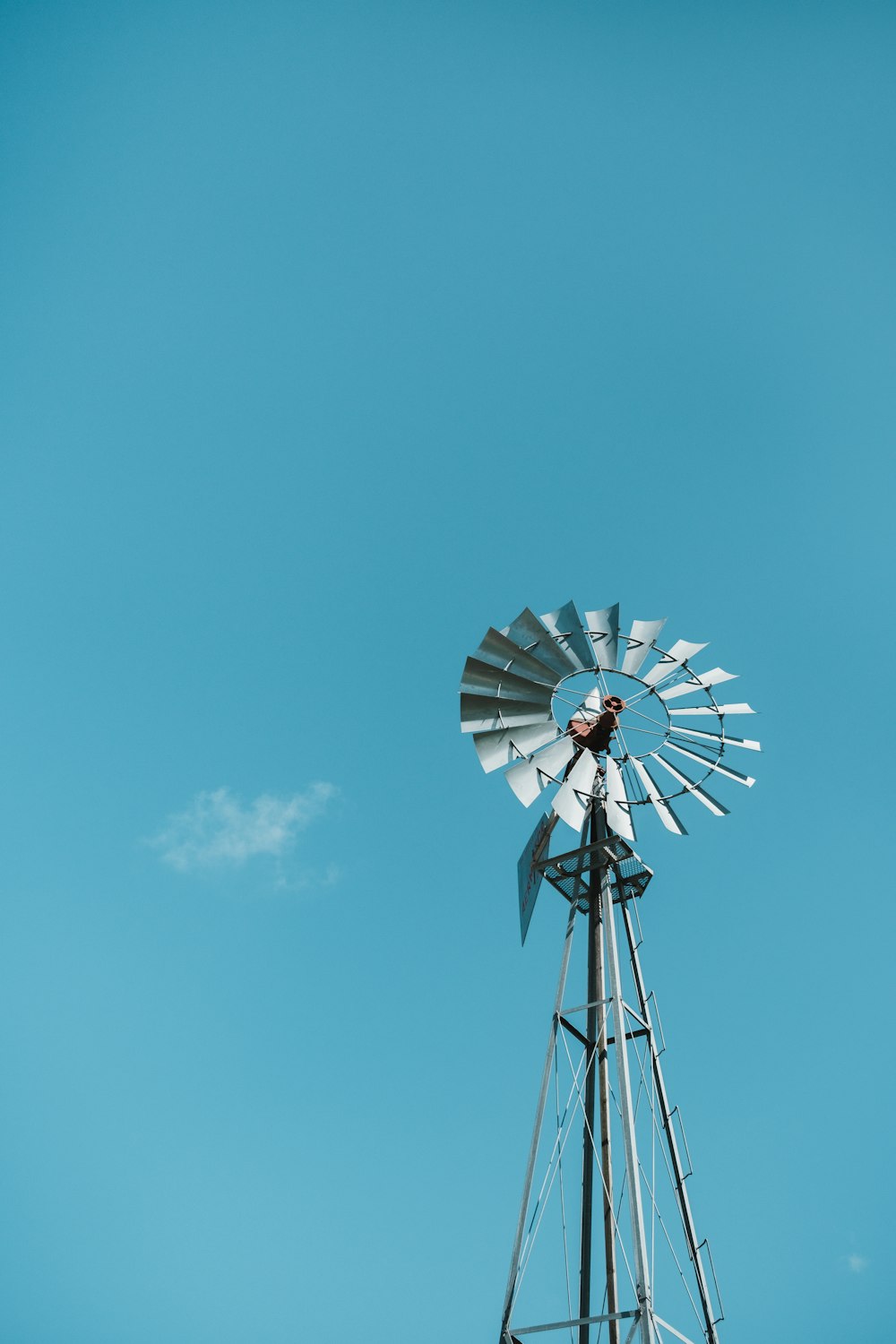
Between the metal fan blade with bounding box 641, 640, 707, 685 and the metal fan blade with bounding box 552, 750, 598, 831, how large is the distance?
5.40 feet

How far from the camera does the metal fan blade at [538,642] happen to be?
540 inches

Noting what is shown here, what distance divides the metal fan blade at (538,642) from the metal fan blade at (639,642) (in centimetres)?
86

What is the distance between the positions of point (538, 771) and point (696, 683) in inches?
115

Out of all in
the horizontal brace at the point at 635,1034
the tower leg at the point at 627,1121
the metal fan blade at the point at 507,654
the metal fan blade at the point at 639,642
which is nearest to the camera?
the tower leg at the point at 627,1121

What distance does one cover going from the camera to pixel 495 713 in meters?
13.2

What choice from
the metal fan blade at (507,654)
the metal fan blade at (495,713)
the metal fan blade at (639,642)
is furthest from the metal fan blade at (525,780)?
the metal fan blade at (639,642)

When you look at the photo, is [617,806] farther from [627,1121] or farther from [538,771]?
[627,1121]

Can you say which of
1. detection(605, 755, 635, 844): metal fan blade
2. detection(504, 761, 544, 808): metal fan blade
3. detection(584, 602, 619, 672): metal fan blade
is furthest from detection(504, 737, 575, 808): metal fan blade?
detection(584, 602, 619, 672): metal fan blade

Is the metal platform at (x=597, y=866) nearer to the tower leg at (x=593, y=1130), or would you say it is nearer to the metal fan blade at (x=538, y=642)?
the tower leg at (x=593, y=1130)

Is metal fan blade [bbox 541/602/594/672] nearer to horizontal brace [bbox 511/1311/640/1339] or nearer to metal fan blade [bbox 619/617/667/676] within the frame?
metal fan blade [bbox 619/617/667/676]

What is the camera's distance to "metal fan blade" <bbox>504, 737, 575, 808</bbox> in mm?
12430

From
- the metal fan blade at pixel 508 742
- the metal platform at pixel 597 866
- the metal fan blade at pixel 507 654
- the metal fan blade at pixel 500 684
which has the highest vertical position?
the metal fan blade at pixel 507 654

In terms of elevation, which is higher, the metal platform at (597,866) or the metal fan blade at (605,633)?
the metal fan blade at (605,633)

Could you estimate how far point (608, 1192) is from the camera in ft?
34.3
